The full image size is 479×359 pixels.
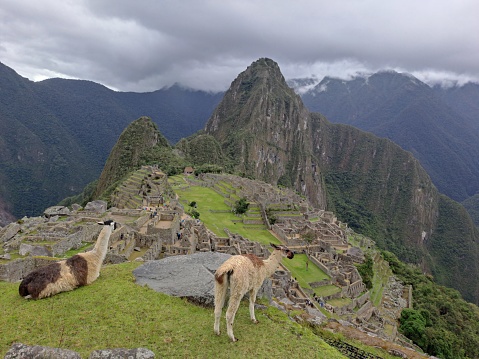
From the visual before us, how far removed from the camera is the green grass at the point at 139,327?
5.79 metres

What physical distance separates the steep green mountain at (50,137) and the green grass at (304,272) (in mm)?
70838

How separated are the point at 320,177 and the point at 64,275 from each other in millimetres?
178292

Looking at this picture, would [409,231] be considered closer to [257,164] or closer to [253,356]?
[257,164]

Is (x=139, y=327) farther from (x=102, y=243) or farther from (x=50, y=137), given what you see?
(x=50, y=137)

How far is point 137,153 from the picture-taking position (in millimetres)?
85188

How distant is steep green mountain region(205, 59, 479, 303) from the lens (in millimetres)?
140625

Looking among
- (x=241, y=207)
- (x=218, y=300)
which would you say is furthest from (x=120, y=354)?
(x=241, y=207)

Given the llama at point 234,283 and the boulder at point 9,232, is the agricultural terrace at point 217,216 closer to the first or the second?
the boulder at point 9,232

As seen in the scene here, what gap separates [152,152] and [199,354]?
3405 inches

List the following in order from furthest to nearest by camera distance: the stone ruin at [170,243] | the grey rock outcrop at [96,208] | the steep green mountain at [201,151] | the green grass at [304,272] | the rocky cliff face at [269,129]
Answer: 1. the rocky cliff face at [269,129]
2. the steep green mountain at [201,151]
3. the green grass at [304,272]
4. the grey rock outcrop at [96,208]
5. the stone ruin at [170,243]

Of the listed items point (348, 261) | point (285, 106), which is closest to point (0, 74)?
point (285, 106)

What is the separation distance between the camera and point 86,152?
135750 mm

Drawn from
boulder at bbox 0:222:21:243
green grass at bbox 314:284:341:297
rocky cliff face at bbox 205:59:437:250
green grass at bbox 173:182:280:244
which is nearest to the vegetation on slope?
green grass at bbox 314:284:341:297

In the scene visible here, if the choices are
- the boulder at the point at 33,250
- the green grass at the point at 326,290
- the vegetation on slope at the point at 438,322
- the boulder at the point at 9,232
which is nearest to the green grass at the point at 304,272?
the green grass at the point at 326,290
